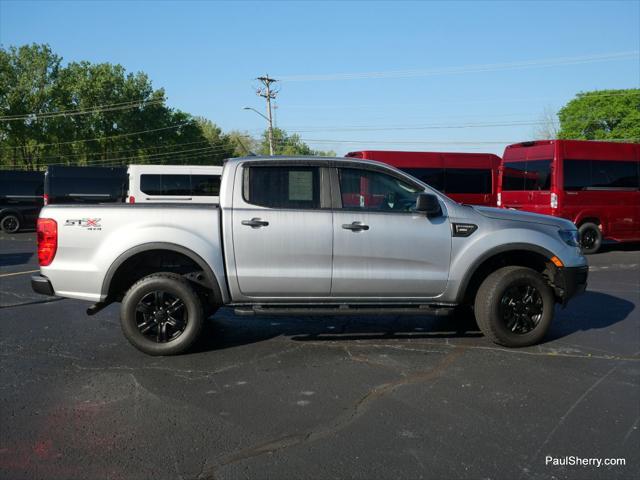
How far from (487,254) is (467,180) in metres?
14.4

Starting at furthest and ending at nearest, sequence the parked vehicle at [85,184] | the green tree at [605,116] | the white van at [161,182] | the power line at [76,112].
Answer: the green tree at [605,116], the power line at [76,112], the parked vehicle at [85,184], the white van at [161,182]

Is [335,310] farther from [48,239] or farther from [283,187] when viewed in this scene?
[48,239]

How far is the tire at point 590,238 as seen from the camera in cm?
1395

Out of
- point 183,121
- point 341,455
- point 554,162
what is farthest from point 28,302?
point 183,121

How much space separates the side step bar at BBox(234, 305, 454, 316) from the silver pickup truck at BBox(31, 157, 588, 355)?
0.04 ft

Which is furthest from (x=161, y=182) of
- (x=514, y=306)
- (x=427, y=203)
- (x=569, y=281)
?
(x=569, y=281)

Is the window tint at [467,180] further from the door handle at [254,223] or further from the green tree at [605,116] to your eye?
the green tree at [605,116]

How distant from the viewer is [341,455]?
10.4 feet

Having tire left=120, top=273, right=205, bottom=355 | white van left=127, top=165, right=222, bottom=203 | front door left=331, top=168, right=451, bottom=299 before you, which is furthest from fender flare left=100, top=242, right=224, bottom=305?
white van left=127, top=165, right=222, bottom=203

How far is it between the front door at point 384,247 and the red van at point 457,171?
13239 mm

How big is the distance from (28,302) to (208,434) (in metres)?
5.27

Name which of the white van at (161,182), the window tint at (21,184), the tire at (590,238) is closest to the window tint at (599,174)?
the tire at (590,238)

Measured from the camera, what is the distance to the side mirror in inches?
195

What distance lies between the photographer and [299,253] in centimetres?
498
